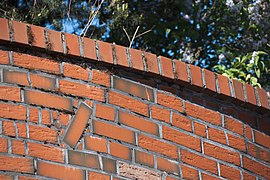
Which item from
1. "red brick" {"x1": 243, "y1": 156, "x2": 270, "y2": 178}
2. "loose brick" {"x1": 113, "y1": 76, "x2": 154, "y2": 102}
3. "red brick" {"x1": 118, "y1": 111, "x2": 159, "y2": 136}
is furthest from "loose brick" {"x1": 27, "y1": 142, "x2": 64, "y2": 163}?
"red brick" {"x1": 243, "y1": 156, "x2": 270, "y2": 178}

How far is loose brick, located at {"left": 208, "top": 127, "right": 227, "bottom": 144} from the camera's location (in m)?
3.54

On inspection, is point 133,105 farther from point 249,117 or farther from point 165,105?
point 249,117

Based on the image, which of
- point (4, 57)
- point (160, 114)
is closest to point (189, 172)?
point (160, 114)

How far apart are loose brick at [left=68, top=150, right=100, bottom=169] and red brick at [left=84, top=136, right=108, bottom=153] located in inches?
1.5

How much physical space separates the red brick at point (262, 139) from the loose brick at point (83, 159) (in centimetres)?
96

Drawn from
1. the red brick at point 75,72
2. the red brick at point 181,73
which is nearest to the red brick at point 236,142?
the red brick at point 181,73

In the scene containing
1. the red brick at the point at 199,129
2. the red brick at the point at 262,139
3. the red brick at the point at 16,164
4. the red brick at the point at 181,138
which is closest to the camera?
the red brick at the point at 16,164

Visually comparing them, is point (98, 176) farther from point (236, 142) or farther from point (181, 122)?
point (236, 142)

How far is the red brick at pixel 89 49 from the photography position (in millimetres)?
3307

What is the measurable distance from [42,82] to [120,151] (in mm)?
445

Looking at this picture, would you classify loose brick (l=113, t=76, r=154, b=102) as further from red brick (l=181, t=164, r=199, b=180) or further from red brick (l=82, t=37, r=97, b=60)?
red brick (l=181, t=164, r=199, b=180)

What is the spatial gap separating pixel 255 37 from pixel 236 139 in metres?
2.53

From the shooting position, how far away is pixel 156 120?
3.39 meters

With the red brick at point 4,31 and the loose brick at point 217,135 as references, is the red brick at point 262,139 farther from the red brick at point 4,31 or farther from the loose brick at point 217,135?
the red brick at point 4,31
